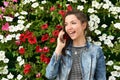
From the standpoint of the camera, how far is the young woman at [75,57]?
3658mm

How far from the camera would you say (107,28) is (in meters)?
5.04

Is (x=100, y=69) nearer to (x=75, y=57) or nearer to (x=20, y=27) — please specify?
(x=75, y=57)

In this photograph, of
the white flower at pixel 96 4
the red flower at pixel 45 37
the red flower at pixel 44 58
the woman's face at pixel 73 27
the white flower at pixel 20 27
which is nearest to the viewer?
the woman's face at pixel 73 27

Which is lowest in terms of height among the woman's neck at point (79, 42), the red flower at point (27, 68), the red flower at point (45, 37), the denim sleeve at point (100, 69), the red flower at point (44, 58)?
the red flower at point (27, 68)

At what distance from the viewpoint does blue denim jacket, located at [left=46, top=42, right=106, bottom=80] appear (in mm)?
3664

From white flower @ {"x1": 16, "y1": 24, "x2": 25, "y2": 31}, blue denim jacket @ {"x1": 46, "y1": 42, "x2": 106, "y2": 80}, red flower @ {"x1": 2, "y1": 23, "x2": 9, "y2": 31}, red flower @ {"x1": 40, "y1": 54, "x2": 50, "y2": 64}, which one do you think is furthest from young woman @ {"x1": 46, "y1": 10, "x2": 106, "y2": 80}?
red flower @ {"x1": 2, "y1": 23, "x2": 9, "y2": 31}

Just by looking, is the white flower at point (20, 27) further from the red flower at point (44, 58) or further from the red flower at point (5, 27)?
the red flower at point (44, 58)

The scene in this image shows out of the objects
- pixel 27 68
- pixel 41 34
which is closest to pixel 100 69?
pixel 27 68

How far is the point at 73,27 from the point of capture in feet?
12.0

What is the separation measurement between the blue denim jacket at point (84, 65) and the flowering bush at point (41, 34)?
89 cm

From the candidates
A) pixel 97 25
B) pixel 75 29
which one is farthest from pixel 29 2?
pixel 75 29

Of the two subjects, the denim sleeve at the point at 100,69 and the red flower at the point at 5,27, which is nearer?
the denim sleeve at the point at 100,69

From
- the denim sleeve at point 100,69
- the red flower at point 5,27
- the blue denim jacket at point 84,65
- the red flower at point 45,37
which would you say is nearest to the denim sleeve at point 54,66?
the blue denim jacket at point 84,65

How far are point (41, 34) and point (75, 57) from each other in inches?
45.2
